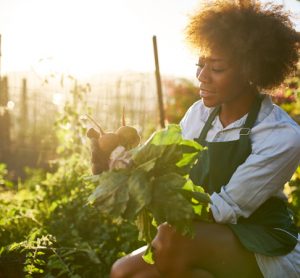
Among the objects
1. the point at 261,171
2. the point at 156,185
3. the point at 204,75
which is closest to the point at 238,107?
the point at 204,75

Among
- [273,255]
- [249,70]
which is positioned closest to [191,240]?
[273,255]

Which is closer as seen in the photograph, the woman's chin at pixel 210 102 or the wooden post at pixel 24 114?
the woman's chin at pixel 210 102

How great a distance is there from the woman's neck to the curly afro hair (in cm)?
8

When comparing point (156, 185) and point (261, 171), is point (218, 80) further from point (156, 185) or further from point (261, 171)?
point (156, 185)

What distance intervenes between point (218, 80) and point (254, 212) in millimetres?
641

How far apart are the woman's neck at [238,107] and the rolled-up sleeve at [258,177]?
27cm

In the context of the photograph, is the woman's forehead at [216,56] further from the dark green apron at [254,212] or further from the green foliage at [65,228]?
the green foliage at [65,228]

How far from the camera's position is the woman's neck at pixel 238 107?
9.24 feet

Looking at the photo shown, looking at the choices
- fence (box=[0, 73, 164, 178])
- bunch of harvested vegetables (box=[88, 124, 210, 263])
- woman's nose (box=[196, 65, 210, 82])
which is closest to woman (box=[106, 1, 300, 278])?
woman's nose (box=[196, 65, 210, 82])

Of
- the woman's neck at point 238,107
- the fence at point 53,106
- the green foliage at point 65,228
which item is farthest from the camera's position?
the fence at point 53,106

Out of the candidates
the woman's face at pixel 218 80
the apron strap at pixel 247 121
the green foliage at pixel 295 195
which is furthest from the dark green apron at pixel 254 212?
the green foliage at pixel 295 195

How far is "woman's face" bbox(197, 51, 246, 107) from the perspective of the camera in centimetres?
272

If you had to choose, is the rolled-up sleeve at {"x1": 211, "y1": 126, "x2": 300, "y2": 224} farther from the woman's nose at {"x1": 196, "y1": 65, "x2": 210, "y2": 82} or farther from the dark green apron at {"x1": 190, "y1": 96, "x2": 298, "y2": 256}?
the woman's nose at {"x1": 196, "y1": 65, "x2": 210, "y2": 82}

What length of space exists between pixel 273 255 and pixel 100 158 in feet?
2.84
